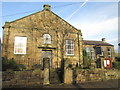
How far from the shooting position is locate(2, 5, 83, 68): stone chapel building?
1366cm

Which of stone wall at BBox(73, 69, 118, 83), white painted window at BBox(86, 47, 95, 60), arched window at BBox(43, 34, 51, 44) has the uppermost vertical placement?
arched window at BBox(43, 34, 51, 44)

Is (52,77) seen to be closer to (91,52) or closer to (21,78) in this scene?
(21,78)

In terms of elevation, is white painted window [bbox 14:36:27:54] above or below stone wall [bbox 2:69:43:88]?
above

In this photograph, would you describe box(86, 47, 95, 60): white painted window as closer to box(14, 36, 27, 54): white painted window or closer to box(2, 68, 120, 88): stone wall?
box(2, 68, 120, 88): stone wall

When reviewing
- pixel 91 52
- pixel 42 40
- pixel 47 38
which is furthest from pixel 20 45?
pixel 91 52

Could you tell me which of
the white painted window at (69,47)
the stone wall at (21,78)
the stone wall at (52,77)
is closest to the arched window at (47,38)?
the white painted window at (69,47)

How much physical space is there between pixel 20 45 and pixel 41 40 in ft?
9.36

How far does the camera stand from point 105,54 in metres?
26.5

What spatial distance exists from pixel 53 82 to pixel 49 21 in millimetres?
9570

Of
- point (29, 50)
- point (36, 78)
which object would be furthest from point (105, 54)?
point (36, 78)

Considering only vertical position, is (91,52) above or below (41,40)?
below

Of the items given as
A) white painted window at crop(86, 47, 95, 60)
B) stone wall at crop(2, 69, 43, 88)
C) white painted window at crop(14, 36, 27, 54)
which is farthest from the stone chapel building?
white painted window at crop(86, 47, 95, 60)

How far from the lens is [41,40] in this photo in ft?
49.0

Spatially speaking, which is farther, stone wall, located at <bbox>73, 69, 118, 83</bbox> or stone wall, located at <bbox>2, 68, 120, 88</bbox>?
stone wall, located at <bbox>73, 69, 118, 83</bbox>
